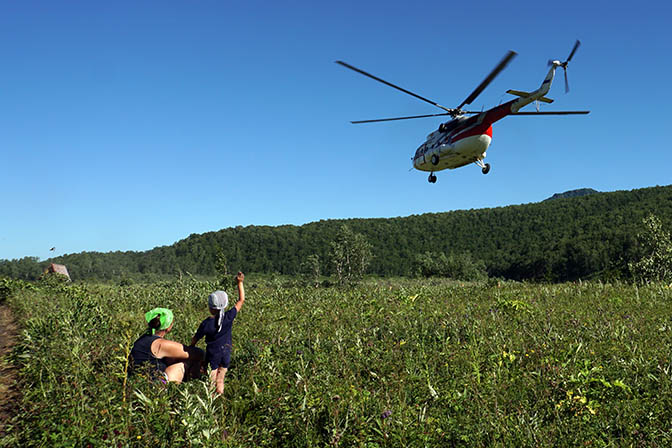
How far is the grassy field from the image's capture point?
11.5 ft

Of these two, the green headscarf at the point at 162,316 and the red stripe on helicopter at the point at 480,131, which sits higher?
the red stripe on helicopter at the point at 480,131

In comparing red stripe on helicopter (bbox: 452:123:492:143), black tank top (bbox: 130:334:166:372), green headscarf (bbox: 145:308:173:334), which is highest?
red stripe on helicopter (bbox: 452:123:492:143)

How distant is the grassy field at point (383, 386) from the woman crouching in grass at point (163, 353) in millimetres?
352

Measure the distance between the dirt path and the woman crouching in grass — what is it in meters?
1.40

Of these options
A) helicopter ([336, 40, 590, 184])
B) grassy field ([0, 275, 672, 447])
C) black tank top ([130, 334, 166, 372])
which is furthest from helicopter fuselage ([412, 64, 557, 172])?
black tank top ([130, 334, 166, 372])

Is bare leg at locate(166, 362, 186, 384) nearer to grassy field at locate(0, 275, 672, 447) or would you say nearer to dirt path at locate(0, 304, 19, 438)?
grassy field at locate(0, 275, 672, 447)

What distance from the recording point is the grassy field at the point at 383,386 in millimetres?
3514

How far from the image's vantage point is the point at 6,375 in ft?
20.1

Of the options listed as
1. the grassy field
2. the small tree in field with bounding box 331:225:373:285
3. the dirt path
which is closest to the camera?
the grassy field

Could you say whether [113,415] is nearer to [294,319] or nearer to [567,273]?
[294,319]

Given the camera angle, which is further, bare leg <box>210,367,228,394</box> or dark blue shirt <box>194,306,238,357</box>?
dark blue shirt <box>194,306,238,357</box>

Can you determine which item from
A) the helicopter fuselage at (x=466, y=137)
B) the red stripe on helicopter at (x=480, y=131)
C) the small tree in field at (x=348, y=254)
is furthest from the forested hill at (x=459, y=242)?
the red stripe on helicopter at (x=480, y=131)

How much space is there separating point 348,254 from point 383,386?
2038 inches

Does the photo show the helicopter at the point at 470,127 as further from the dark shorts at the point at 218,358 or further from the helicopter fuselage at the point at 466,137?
the dark shorts at the point at 218,358
